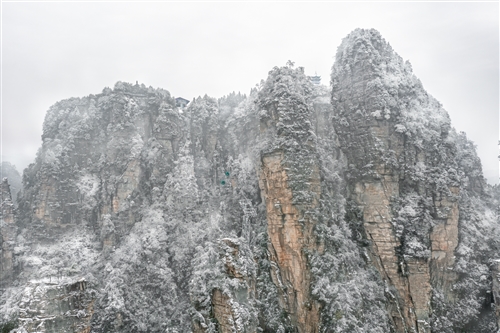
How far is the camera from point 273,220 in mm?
29906

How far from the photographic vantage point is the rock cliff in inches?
1065

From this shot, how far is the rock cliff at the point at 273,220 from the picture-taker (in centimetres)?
2706

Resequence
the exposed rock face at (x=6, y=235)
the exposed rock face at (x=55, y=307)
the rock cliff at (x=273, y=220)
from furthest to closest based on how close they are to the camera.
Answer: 1. the exposed rock face at (x=6, y=235)
2. the rock cliff at (x=273, y=220)
3. the exposed rock face at (x=55, y=307)

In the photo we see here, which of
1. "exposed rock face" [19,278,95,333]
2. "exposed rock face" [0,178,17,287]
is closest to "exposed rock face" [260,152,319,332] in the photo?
"exposed rock face" [19,278,95,333]

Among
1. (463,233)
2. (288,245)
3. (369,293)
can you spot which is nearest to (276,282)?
(288,245)

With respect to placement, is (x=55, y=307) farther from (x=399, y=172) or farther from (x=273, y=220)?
(x=399, y=172)

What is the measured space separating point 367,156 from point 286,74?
1065cm

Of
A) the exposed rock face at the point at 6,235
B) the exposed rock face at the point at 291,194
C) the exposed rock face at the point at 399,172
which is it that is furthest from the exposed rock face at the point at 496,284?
the exposed rock face at the point at 6,235

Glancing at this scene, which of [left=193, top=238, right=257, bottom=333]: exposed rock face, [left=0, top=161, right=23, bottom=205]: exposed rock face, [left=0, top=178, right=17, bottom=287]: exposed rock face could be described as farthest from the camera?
[left=0, top=161, right=23, bottom=205]: exposed rock face

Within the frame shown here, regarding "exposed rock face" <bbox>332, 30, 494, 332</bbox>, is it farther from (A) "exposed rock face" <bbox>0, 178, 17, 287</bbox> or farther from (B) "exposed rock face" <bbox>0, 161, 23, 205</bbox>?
(B) "exposed rock face" <bbox>0, 161, 23, 205</bbox>

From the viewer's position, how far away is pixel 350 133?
34.0 m

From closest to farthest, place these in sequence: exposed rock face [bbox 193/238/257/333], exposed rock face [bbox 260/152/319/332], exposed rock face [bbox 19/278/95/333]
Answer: exposed rock face [bbox 19/278/95/333]
exposed rock face [bbox 193/238/257/333]
exposed rock face [bbox 260/152/319/332]

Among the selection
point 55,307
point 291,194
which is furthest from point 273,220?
point 55,307

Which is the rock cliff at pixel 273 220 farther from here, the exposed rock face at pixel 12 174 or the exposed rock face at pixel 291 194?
the exposed rock face at pixel 12 174
